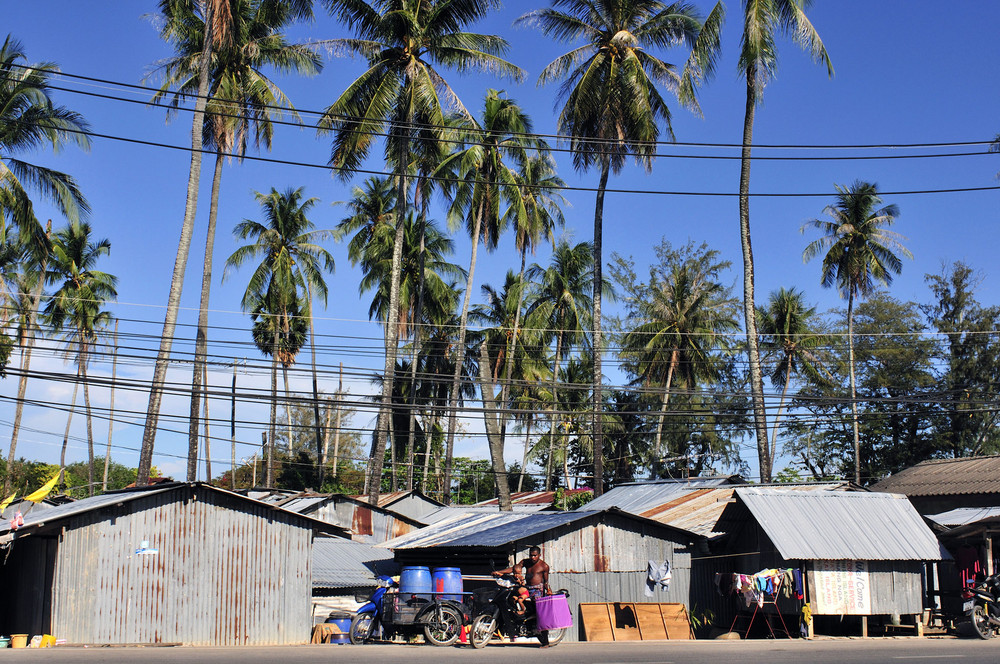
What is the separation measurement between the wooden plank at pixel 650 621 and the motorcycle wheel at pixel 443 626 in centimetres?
586

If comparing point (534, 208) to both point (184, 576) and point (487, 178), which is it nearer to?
point (487, 178)

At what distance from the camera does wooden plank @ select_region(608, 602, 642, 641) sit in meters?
20.8

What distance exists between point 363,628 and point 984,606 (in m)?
13.9

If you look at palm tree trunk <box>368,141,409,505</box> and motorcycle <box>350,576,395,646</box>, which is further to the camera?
palm tree trunk <box>368,141,409,505</box>

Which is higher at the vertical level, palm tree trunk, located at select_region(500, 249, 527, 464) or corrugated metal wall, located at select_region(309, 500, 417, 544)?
palm tree trunk, located at select_region(500, 249, 527, 464)

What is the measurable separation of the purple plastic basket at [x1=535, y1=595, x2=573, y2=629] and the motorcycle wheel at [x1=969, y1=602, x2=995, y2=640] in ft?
33.3

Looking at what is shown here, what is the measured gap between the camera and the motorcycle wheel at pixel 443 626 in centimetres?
1652

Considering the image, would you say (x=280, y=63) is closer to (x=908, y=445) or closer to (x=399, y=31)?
(x=399, y=31)

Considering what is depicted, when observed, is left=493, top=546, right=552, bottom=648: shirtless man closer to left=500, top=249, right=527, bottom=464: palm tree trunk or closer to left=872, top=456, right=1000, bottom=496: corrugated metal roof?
left=872, top=456, right=1000, bottom=496: corrugated metal roof

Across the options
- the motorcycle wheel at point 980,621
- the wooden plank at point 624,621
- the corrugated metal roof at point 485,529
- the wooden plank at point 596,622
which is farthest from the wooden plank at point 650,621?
the motorcycle wheel at point 980,621

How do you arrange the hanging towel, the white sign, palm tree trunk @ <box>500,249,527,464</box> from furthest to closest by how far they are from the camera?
palm tree trunk @ <box>500,249,527,464</box>, the hanging towel, the white sign

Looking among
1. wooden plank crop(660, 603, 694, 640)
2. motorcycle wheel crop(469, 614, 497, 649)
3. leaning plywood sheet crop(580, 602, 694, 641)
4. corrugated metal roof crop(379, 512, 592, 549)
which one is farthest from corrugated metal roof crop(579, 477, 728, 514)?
motorcycle wheel crop(469, 614, 497, 649)

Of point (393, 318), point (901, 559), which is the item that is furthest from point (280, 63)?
point (901, 559)

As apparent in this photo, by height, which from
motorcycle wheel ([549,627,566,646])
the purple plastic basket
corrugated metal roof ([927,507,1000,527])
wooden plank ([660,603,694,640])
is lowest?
wooden plank ([660,603,694,640])
